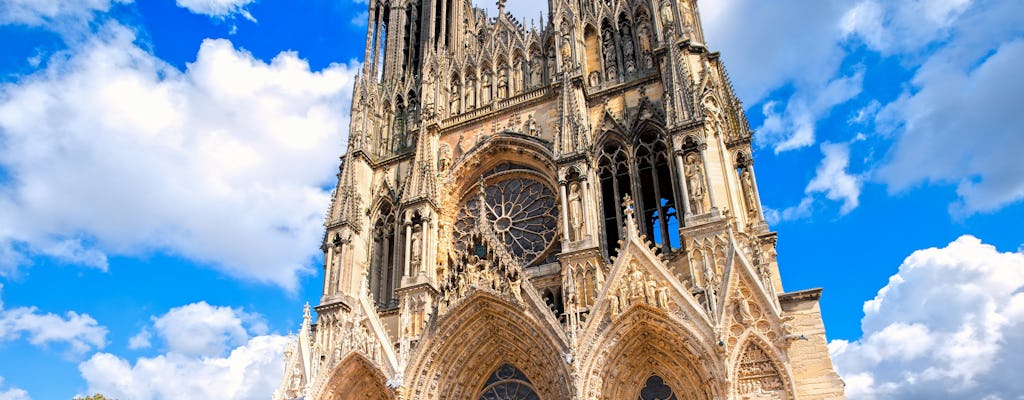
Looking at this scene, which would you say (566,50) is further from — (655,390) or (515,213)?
(655,390)

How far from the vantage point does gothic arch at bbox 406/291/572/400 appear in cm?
1578

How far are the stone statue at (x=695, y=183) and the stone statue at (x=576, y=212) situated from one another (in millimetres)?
2440

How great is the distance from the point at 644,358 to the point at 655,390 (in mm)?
661

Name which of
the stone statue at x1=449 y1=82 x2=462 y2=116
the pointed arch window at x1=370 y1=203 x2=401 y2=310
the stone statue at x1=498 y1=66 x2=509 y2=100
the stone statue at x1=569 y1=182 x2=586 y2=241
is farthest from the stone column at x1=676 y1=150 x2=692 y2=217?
the pointed arch window at x1=370 y1=203 x2=401 y2=310

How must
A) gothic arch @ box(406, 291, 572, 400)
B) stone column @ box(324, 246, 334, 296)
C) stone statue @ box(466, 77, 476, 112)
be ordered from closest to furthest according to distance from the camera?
1. gothic arch @ box(406, 291, 572, 400)
2. stone column @ box(324, 246, 334, 296)
3. stone statue @ box(466, 77, 476, 112)

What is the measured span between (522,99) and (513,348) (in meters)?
7.08

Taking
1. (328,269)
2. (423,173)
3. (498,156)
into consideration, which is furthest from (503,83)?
(328,269)

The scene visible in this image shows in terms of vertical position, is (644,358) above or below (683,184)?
below

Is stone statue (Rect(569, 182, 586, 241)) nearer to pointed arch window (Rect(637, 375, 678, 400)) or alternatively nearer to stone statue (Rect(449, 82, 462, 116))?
pointed arch window (Rect(637, 375, 678, 400))

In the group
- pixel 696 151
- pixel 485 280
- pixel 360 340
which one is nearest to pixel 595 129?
pixel 696 151

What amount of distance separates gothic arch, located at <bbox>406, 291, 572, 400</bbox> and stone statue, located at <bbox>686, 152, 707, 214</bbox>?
13.3ft

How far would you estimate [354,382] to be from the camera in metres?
16.7

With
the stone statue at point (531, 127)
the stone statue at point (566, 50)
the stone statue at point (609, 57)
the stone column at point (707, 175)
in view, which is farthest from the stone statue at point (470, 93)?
the stone column at point (707, 175)

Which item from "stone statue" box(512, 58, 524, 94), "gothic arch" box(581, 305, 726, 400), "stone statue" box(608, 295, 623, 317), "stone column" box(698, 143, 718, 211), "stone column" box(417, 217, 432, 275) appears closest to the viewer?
"gothic arch" box(581, 305, 726, 400)
